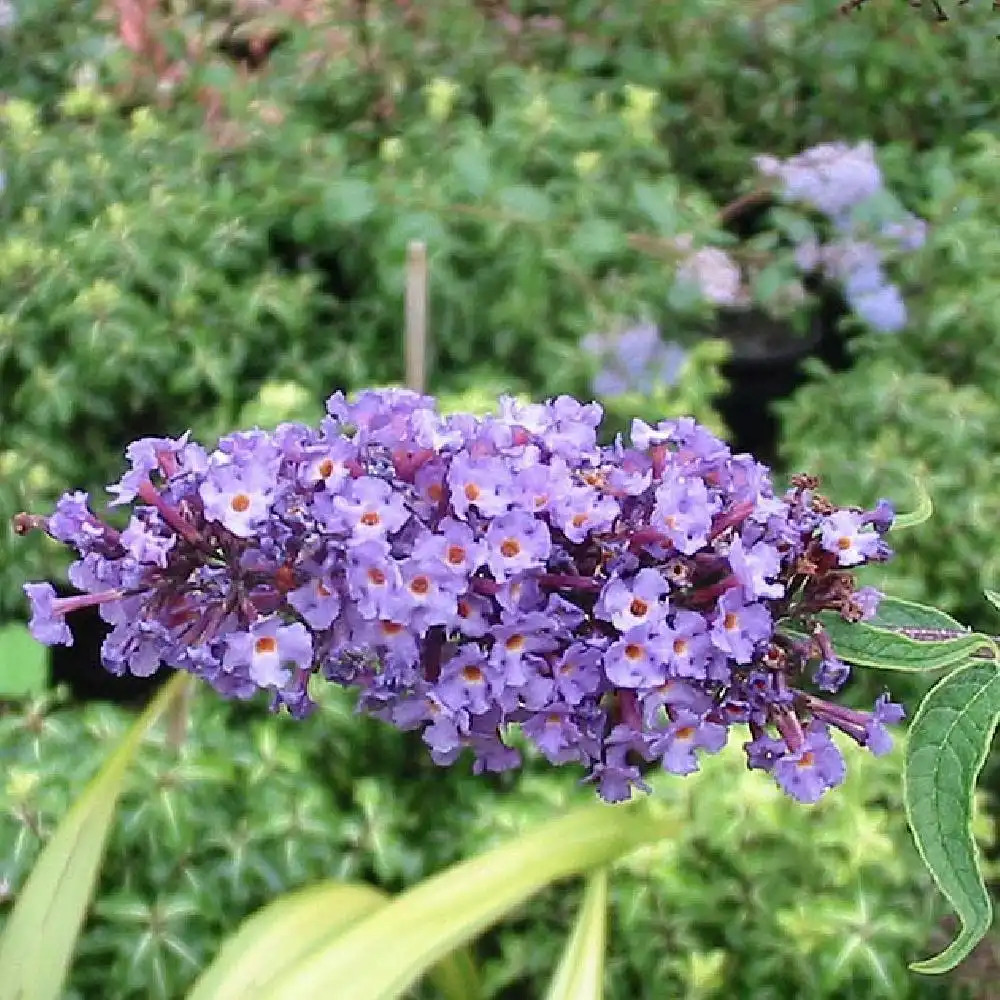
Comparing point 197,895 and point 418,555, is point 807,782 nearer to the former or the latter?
point 418,555

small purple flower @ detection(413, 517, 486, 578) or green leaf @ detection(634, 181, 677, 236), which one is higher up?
small purple flower @ detection(413, 517, 486, 578)

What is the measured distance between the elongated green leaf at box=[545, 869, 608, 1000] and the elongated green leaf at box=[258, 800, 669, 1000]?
3 cm

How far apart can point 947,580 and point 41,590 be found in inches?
48.6

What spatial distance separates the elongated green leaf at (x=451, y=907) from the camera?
89 cm

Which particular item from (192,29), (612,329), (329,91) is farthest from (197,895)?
(192,29)

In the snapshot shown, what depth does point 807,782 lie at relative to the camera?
2.20 feet

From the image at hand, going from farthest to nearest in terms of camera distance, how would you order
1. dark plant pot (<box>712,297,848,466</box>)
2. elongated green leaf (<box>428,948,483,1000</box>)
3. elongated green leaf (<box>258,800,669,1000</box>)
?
1. dark plant pot (<box>712,297,848,466</box>)
2. elongated green leaf (<box>428,948,483,1000</box>)
3. elongated green leaf (<box>258,800,669,1000</box>)

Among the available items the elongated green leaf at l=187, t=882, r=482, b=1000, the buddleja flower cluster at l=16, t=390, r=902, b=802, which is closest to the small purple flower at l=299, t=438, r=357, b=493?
the buddleja flower cluster at l=16, t=390, r=902, b=802

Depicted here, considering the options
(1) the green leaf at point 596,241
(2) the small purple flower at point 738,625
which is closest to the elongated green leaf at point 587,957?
(2) the small purple flower at point 738,625

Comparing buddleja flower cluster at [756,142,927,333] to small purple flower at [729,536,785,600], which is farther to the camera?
buddleja flower cluster at [756,142,927,333]

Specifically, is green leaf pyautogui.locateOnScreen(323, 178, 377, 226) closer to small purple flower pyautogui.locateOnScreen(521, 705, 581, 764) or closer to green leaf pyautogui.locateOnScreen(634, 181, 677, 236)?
green leaf pyautogui.locateOnScreen(634, 181, 677, 236)

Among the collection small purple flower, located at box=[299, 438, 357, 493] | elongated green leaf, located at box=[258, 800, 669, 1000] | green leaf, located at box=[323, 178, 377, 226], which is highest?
small purple flower, located at box=[299, 438, 357, 493]

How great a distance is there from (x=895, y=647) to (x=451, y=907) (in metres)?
0.43

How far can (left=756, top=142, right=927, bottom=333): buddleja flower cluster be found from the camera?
5.97 feet
